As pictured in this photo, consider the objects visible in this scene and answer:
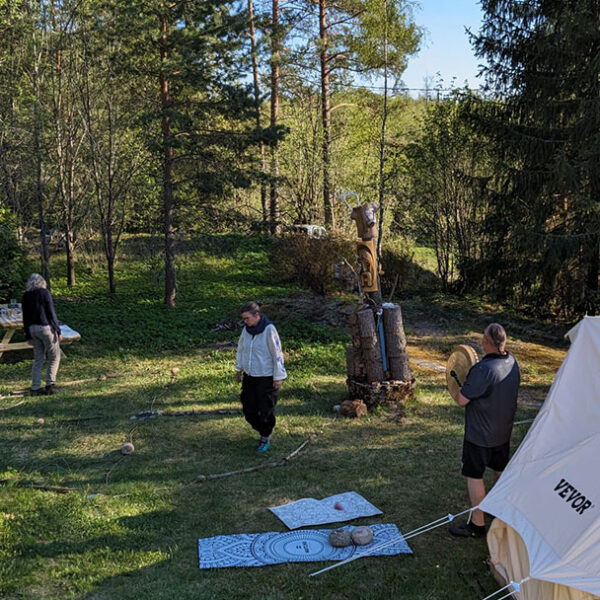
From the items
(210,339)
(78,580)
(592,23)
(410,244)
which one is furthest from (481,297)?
(78,580)

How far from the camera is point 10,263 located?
13.7 m

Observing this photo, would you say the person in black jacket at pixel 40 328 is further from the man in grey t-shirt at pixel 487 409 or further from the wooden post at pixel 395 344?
the man in grey t-shirt at pixel 487 409

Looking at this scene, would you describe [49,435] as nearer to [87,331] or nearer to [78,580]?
[78,580]

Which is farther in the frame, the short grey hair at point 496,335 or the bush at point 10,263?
the bush at point 10,263

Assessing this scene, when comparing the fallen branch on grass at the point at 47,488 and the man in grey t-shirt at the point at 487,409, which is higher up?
the man in grey t-shirt at the point at 487,409

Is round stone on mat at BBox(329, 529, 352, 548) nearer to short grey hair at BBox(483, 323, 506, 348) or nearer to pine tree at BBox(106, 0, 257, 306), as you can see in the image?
short grey hair at BBox(483, 323, 506, 348)

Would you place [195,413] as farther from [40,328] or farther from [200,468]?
[40,328]

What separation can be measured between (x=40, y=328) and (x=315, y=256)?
9.62 metres

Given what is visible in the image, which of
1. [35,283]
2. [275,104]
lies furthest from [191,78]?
[275,104]

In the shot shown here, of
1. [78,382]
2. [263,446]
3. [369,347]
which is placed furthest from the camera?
[78,382]

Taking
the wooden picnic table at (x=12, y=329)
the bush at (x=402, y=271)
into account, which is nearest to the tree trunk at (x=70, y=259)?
the wooden picnic table at (x=12, y=329)

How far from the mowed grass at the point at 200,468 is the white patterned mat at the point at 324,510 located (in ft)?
0.47

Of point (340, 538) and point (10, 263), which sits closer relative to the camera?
point (340, 538)

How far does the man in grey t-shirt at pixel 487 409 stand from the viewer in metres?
4.89
